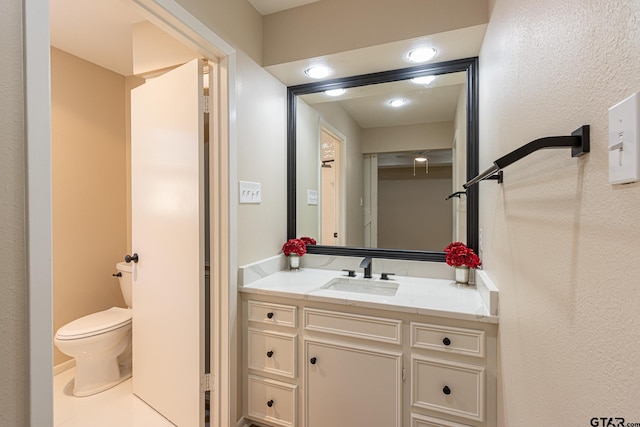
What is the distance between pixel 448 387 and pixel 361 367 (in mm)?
393

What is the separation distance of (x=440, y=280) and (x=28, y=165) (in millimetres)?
1915

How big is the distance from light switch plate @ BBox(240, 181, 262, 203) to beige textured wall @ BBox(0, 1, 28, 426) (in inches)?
37.5

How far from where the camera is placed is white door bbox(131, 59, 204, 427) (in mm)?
1543

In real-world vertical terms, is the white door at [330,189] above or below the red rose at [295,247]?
above

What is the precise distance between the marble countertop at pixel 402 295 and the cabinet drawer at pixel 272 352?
0.24 metres

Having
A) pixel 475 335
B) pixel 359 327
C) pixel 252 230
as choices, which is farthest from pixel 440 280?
pixel 252 230

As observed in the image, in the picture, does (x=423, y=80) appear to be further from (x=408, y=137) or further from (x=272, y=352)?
(x=272, y=352)

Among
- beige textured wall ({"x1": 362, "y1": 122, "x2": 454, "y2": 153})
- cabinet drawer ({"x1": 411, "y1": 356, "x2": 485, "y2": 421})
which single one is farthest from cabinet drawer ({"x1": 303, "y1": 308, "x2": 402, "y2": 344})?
beige textured wall ({"x1": 362, "y1": 122, "x2": 454, "y2": 153})

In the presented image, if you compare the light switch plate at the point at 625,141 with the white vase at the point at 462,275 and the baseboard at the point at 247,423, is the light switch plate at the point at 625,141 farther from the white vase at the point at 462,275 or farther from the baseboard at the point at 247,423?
the baseboard at the point at 247,423

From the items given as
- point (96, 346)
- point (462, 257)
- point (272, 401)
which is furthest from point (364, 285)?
point (96, 346)

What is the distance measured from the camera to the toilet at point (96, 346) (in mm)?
1877

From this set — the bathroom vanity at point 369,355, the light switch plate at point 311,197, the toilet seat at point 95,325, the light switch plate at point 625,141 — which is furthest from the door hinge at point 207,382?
the light switch plate at point 625,141

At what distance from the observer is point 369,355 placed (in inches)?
54.7

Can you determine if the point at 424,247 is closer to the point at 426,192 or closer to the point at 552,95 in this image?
the point at 426,192
